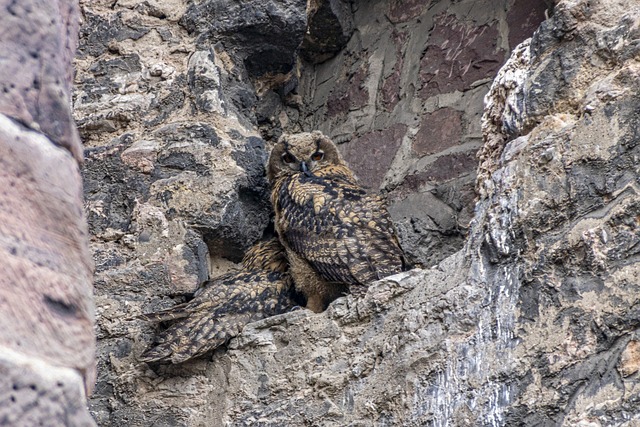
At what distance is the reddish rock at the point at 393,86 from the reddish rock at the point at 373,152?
13cm

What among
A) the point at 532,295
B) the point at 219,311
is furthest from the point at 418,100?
the point at 532,295

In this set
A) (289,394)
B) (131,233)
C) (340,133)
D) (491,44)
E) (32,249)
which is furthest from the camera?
(340,133)

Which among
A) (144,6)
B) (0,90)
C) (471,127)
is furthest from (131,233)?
(0,90)

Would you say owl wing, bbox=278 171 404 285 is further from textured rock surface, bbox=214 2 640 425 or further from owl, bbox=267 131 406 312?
textured rock surface, bbox=214 2 640 425

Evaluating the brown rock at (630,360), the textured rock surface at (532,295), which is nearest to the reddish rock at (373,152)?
the textured rock surface at (532,295)

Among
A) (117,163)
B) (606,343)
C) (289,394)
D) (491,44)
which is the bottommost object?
(289,394)

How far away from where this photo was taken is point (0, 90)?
1562mm

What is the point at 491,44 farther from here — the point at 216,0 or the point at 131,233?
the point at 131,233

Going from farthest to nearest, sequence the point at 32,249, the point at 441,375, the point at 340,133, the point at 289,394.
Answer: the point at 340,133
the point at 289,394
the point at 441,375
the point at 32,249

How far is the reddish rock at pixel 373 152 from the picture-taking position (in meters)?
4.64

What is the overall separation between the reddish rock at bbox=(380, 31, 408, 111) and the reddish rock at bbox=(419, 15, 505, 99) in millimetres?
119

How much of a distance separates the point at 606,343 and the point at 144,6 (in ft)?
8.83

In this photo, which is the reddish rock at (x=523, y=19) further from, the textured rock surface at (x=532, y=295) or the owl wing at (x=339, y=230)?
the textured rock surface at (x=532, y=295)

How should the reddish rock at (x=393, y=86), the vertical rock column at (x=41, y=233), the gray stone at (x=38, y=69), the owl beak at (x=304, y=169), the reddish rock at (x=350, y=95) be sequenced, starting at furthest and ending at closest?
the reddish rock at (x=350, y=95)
the reddish rock at (x=393, y=86)
the owl beak at (x=304, y=169)
the gray stone at (x=38, y=69)
the vertical rock column at (x=41, y=233)
